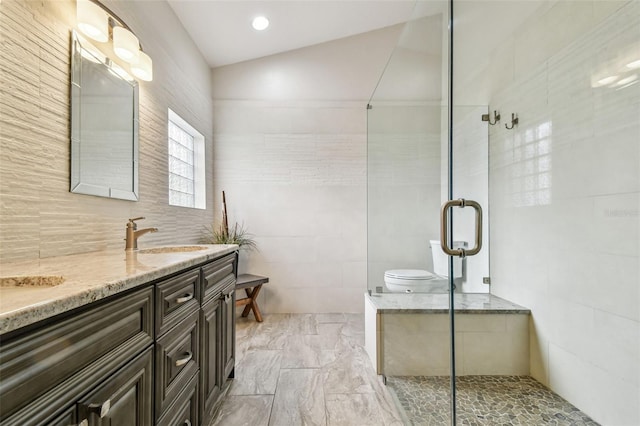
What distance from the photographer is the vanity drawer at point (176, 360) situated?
1.01 m

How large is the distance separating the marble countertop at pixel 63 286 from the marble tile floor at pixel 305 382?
0.99 metres

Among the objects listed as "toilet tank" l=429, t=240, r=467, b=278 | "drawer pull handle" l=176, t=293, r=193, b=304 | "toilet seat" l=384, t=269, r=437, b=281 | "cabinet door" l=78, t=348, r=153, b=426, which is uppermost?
"toilet tank" l=429, t=240, r=467, b=278

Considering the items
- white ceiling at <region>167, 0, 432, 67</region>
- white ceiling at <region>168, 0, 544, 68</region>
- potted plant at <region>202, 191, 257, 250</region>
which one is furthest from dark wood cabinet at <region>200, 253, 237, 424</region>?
white ceiling at <region>167, 0, 432, 67</region>

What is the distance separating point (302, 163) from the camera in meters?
3.47

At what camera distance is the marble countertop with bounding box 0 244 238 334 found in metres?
0.51

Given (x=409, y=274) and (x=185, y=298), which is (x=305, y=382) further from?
(x=185, y=298)

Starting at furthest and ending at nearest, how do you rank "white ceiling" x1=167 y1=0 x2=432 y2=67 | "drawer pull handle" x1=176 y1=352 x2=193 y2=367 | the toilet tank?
"white ceiling" x1=167 y1=0 x2=432 y2=67 < the toilet tank < "drawer pull handle" x1=176 y1=352 x2=193 y2=367

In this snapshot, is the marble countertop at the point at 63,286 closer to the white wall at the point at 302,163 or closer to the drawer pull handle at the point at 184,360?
the drawer pull handle at the point at 184,360

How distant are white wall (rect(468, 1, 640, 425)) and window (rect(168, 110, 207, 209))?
2379 mm

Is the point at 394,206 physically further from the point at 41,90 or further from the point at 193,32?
the point at 193,32

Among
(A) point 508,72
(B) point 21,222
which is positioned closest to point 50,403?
(B) point 21,222

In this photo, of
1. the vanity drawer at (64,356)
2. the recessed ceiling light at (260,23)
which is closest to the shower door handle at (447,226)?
the vanity drawer at (64,356)

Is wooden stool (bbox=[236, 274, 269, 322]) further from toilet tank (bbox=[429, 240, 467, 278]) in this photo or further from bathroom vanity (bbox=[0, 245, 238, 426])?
toilet tank (bbox=[429, 240, 467, 278])

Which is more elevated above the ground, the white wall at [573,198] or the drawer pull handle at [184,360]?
the white wall at [573,198]
